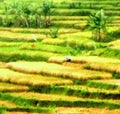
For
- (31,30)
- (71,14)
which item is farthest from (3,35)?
(71,14)

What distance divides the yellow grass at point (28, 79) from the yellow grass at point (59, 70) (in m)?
0.86

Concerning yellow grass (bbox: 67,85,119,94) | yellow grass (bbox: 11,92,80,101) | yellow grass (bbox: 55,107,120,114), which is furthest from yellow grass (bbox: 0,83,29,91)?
yellow grass (bbox: 55,107,120,114)

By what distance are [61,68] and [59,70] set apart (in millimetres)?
1051

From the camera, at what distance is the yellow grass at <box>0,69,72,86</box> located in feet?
110

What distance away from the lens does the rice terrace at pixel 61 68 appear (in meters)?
29.3

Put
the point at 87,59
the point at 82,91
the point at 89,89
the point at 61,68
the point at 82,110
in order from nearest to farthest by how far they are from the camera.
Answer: the point at 82,110, the point at 82,91, the point at 89,89, the point at 61,68, the point at 87,59

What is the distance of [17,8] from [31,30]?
685 centimetres

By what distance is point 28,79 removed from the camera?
114 feet

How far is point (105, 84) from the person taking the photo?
31891 millimetres

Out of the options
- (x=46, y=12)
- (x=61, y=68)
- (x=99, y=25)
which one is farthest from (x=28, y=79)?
(x=46, y=12)

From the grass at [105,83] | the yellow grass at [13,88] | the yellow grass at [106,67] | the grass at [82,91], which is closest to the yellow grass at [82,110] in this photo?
the grass at [82,91]

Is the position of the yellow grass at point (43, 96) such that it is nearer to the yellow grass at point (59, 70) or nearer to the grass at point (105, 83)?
the grass at point (105, 83)

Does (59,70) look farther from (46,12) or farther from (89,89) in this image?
(46,12)

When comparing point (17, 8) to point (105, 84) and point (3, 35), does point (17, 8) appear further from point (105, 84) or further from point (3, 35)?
point (105, 84)
